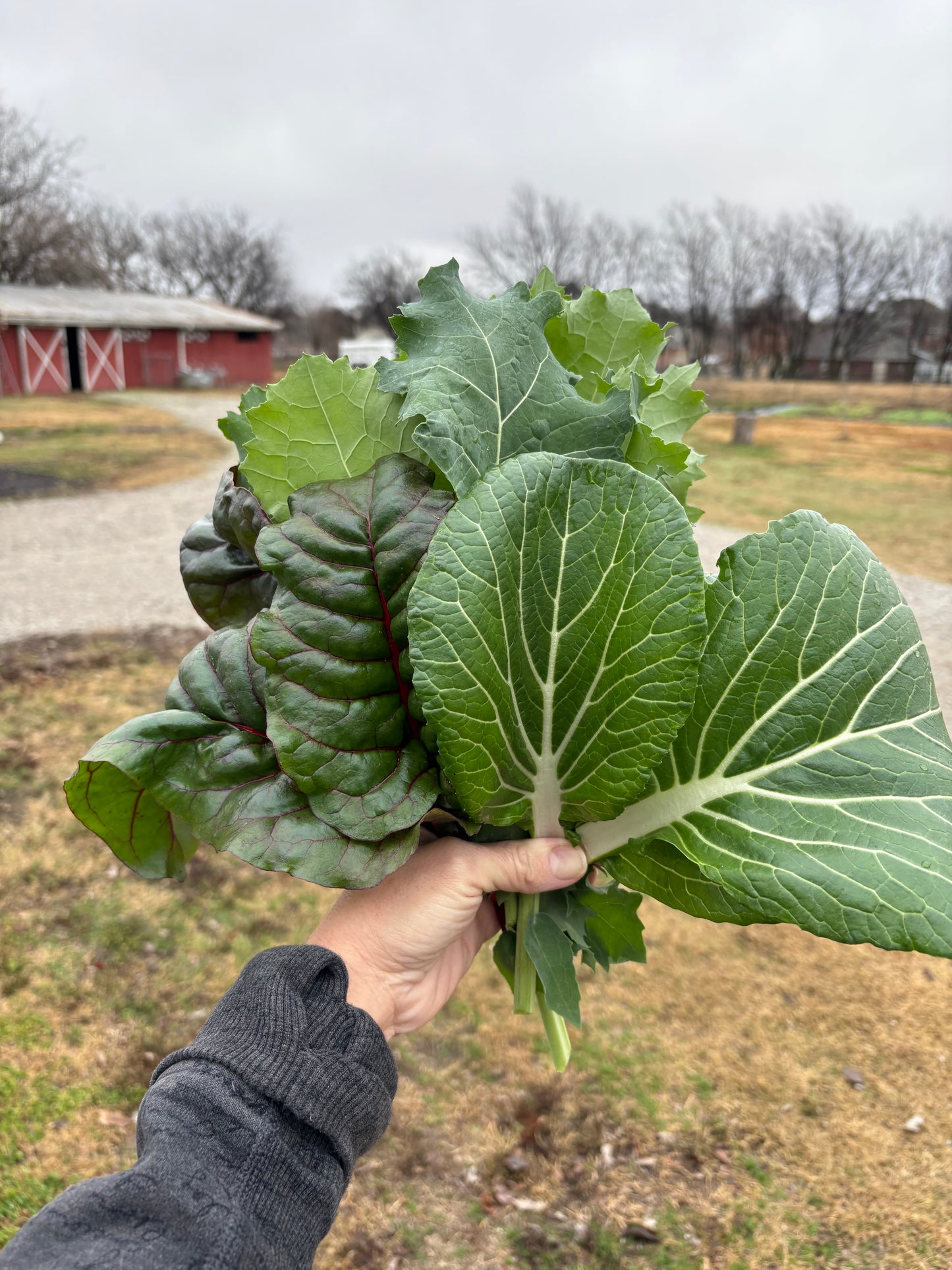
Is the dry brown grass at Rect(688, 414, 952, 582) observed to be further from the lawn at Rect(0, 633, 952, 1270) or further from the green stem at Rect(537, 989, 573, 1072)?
the green stem at Rect(537, 989, 573, 1072)

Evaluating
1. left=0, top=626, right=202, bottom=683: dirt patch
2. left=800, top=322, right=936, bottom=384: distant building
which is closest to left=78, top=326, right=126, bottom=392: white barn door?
left=0, top=626, right=202, bottom=683: dirt patch

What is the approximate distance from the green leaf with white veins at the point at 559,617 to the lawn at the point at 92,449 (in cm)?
1372

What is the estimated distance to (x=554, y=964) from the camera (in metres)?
1.46

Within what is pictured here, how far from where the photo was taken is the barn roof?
28.2 m

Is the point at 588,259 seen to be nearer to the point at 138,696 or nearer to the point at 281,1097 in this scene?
the point at 138,696

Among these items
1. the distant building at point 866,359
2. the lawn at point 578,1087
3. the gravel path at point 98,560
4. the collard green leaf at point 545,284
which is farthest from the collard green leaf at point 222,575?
the distant building at point 866,359

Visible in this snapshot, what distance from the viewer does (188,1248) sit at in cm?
111

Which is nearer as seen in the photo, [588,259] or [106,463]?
[106,463]

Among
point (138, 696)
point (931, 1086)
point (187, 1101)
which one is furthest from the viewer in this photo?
point (138, 696)

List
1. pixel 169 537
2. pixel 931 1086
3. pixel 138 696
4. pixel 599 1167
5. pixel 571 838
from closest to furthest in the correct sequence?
pixel 571 838, pixel 599 1167, pixel 931 1086, pixel 138 696, pixel 169 537

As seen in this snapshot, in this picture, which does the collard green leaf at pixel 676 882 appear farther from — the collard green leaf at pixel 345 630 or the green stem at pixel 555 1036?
the collard green leaf at pixel 345 630

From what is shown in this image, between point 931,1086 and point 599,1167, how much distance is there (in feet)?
4.14

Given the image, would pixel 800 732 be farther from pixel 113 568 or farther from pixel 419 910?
pixel 113 568

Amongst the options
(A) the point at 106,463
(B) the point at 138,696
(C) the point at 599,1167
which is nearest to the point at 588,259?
(A) the point at 106,463
